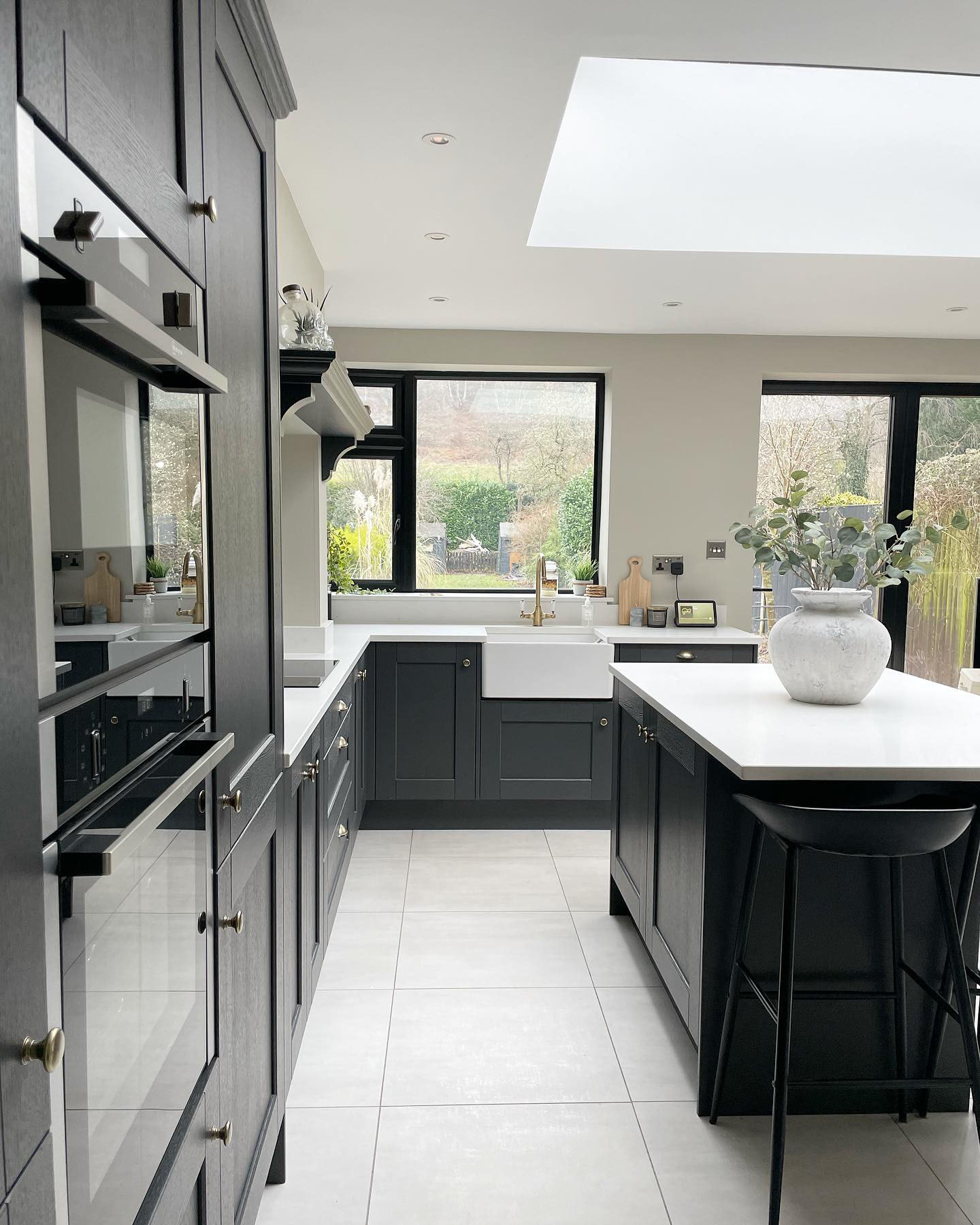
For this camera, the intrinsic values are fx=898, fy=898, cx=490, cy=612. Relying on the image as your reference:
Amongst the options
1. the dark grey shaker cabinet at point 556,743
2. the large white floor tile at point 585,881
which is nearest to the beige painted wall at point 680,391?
the dark grey shaker cabinet at point 556,743

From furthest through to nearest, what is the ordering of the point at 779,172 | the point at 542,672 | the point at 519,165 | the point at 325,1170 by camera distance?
1. the point at 542,672
2. the point at 779,172
3. the point at 519,165
4. the point at 325,1170

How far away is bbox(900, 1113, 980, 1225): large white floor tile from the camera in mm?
1921

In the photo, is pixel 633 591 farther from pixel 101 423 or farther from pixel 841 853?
pixel 101 423

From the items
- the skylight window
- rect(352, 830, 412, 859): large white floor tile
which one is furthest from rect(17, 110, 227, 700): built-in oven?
rect(352, 830, 412, 859): large white floor tile

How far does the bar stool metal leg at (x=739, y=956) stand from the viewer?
81.2 inches

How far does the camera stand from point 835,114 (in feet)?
10.8

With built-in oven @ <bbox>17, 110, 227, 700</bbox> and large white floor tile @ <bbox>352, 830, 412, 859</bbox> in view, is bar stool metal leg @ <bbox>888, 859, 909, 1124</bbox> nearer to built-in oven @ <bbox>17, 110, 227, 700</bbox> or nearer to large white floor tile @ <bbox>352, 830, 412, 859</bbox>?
built-in oven @ <bbox>17, 110, 227, 700</bbox>

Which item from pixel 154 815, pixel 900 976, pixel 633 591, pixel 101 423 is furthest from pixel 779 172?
pixel 154 815

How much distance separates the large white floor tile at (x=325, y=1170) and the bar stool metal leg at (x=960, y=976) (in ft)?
4.16

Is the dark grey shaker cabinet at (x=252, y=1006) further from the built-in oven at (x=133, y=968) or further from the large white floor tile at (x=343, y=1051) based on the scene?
the large white floor tile at (x=343, y=1051)

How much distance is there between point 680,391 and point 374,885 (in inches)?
120

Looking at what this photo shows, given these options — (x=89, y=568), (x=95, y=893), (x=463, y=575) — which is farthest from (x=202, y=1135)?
(x=463, y=575)

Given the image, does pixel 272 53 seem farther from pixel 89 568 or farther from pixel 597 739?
pixel 597 739

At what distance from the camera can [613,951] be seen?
121 inches
